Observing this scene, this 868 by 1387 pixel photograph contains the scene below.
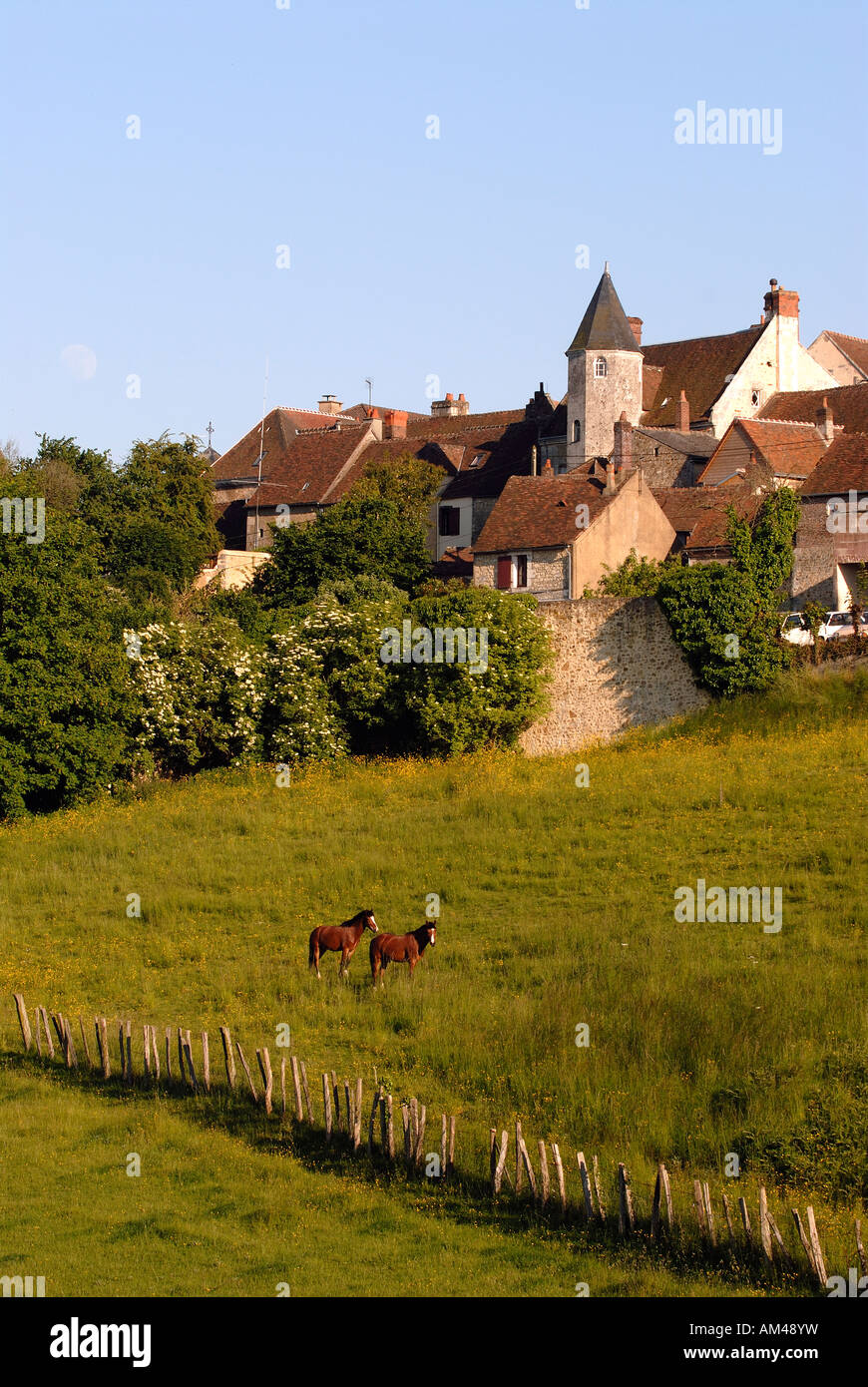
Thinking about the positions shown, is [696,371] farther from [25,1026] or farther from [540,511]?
[25,1026]

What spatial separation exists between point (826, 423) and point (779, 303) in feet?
41.6

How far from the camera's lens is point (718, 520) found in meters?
48.3

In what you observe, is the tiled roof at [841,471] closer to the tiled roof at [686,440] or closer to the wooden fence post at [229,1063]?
the tiled roof at [686,440]

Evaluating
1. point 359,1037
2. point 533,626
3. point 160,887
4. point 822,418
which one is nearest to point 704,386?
point 822,418

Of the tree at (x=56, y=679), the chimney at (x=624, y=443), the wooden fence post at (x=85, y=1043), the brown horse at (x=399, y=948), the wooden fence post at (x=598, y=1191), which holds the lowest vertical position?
the wooden fence post at (x=598, y=1191)

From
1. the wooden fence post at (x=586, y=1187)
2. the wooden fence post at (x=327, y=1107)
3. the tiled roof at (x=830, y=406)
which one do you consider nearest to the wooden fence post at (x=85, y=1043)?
the wooden fence post at (x=327, y=1107)

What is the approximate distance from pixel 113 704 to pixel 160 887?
31.8 ft

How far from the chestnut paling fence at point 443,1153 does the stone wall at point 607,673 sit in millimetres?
19937

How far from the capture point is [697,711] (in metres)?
37.5

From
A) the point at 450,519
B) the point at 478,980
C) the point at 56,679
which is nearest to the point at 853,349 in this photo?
the point at 450,519

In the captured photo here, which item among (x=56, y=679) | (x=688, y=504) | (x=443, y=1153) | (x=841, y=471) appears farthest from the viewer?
(x=688, y=504)

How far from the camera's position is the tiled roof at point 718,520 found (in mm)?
47156

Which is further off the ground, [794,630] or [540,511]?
[540,511]

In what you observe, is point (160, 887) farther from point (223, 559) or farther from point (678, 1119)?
point (223, 559)
